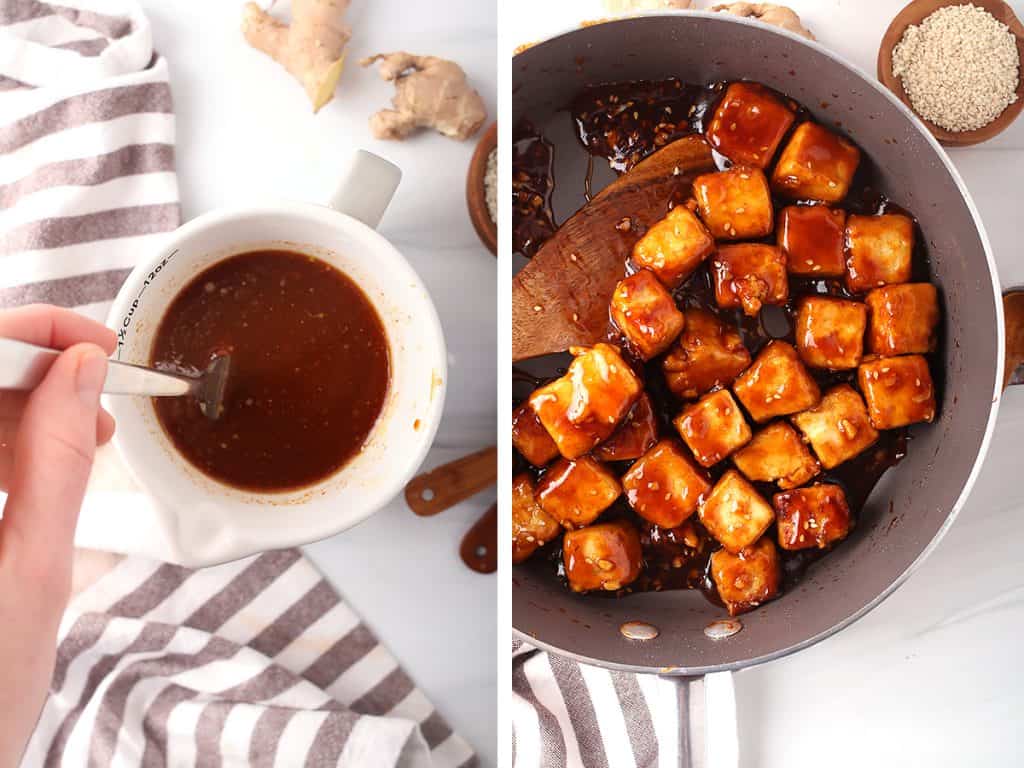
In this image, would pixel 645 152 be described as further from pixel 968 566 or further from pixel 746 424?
pixel 968 566

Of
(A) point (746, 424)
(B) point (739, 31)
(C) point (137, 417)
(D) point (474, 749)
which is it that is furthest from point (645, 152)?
(D) point (474, 749)

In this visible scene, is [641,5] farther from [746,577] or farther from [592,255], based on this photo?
[746,577]

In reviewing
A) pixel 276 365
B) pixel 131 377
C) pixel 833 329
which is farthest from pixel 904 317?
pixel 131 377

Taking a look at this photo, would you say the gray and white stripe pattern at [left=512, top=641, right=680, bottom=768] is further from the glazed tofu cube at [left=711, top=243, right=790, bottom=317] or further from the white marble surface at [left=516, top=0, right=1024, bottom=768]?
the glazed tofu cube at [left=711, top=243, right=790, bottom=317]

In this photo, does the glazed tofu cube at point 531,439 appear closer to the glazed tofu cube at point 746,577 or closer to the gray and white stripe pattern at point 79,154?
the glazed tofu cube at point 746,577

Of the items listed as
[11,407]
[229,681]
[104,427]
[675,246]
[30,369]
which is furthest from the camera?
[229,681]

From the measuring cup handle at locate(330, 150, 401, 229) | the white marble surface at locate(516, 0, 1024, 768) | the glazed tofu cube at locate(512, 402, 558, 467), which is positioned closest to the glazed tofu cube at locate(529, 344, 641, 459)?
the glazed tofu cube at locate(512, 402, 558, 467)
